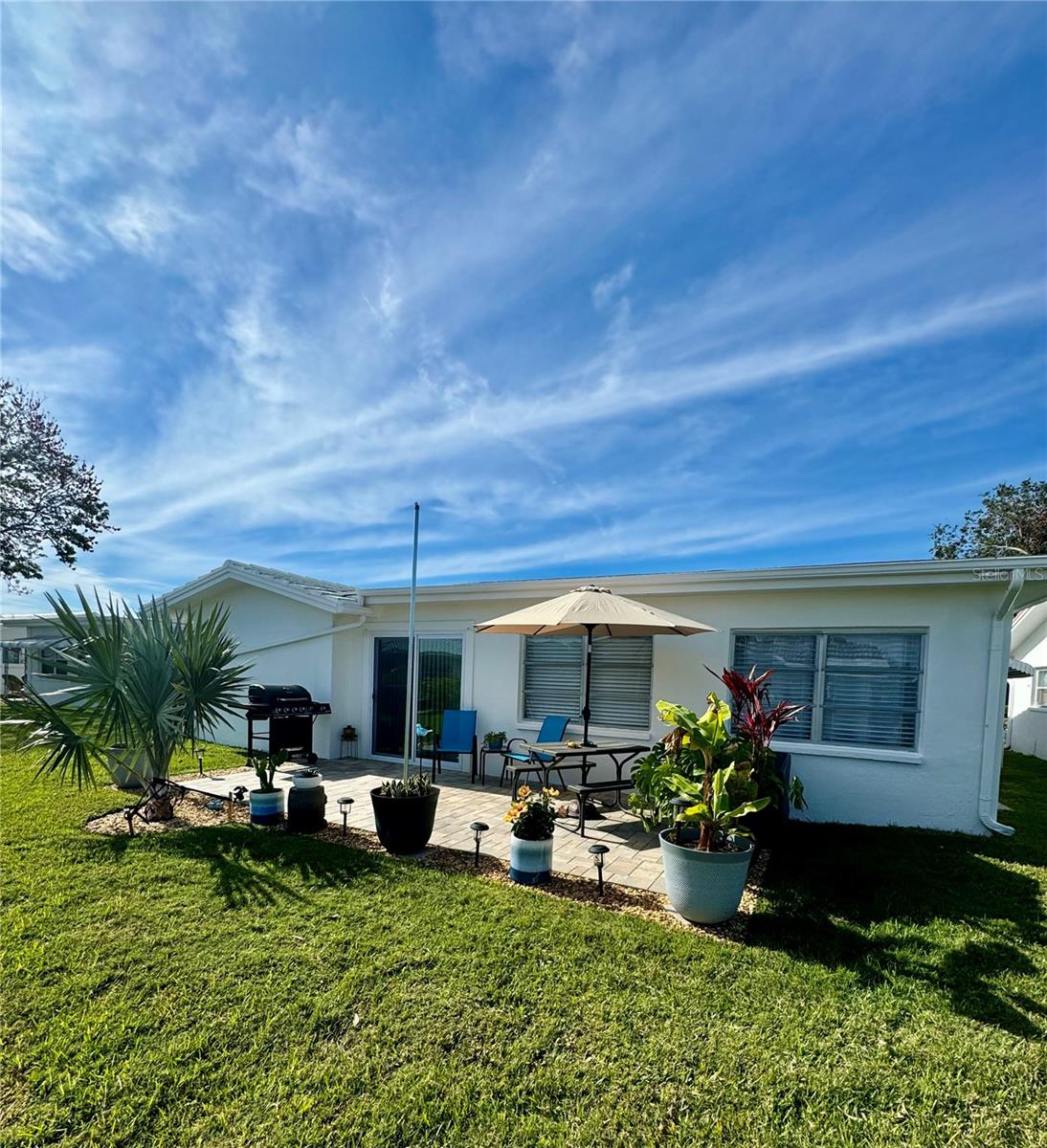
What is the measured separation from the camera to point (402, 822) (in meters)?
5.11

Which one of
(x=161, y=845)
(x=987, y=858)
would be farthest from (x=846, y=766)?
(x=161, y=845)

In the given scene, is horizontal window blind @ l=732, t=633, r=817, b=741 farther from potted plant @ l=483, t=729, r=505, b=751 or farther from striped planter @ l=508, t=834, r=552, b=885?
striped planter @ l=508, t=834, r=552, b=885

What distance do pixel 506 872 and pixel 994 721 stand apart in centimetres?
540

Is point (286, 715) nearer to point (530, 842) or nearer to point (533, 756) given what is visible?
point (533, 756)

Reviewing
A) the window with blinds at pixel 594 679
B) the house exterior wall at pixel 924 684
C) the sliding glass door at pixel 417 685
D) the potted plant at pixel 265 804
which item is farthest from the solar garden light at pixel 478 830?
the sliding glass door at pixel 417 685

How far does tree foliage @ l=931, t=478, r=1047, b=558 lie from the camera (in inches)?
842

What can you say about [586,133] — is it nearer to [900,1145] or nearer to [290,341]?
[290,341]

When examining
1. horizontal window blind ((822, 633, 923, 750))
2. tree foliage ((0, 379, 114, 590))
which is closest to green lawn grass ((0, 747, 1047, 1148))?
horizontal window blind ((822, 633, 923, 750))

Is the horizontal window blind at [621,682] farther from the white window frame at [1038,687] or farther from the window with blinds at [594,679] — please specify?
the white window frame at [1038,687]

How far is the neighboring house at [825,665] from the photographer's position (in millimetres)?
6145

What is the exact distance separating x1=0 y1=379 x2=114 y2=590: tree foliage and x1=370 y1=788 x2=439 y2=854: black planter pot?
21.0 m

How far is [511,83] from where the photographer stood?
570 cm

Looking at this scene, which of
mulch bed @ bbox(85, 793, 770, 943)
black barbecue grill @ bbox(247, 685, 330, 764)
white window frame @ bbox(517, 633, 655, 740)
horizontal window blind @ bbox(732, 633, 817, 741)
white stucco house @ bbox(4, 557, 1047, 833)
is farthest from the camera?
black barbecue grill @ bbox(247, 685, 330, 764)

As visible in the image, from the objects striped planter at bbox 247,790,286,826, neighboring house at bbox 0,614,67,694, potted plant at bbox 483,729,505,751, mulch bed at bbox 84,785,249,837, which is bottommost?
neighboring house at bbox 0,614,67,694
